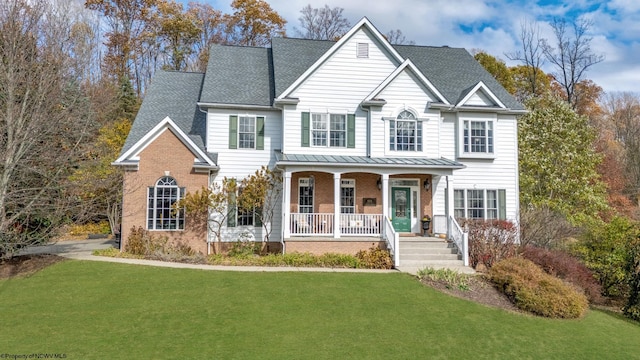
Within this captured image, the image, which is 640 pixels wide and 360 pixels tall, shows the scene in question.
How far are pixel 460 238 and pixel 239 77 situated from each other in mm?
12135

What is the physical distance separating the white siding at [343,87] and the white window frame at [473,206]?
4.92 metres

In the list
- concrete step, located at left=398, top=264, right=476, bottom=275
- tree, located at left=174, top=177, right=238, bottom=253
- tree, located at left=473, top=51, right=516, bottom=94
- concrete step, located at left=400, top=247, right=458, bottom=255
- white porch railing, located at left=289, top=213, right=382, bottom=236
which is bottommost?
concrete step, located at left=398, top=264, right=476, bottom=275

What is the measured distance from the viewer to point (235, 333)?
827cm

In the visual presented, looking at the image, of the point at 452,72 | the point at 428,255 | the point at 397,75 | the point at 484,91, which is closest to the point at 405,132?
the point at 397,75

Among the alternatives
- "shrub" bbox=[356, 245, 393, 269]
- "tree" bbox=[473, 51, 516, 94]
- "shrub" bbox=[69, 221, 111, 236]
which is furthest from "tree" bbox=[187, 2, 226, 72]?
"shrub" bbox=[356, 245, 393, 269]

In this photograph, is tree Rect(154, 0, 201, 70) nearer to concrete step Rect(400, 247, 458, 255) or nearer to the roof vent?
the roof vent

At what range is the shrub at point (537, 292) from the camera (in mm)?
10625

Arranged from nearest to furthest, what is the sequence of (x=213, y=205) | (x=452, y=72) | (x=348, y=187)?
1. (x=213, y=205)
2. (x=348, y=187)
3. (x=452, y=72)

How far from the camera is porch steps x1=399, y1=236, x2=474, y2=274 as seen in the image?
558 inches

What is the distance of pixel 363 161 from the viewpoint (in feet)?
53.2

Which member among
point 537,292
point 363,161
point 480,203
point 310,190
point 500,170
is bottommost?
point 537,292

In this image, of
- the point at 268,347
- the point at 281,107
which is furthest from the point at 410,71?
the point at 268,347

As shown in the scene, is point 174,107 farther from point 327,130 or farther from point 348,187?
point 348,187

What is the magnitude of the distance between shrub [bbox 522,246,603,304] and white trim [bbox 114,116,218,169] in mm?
12604
